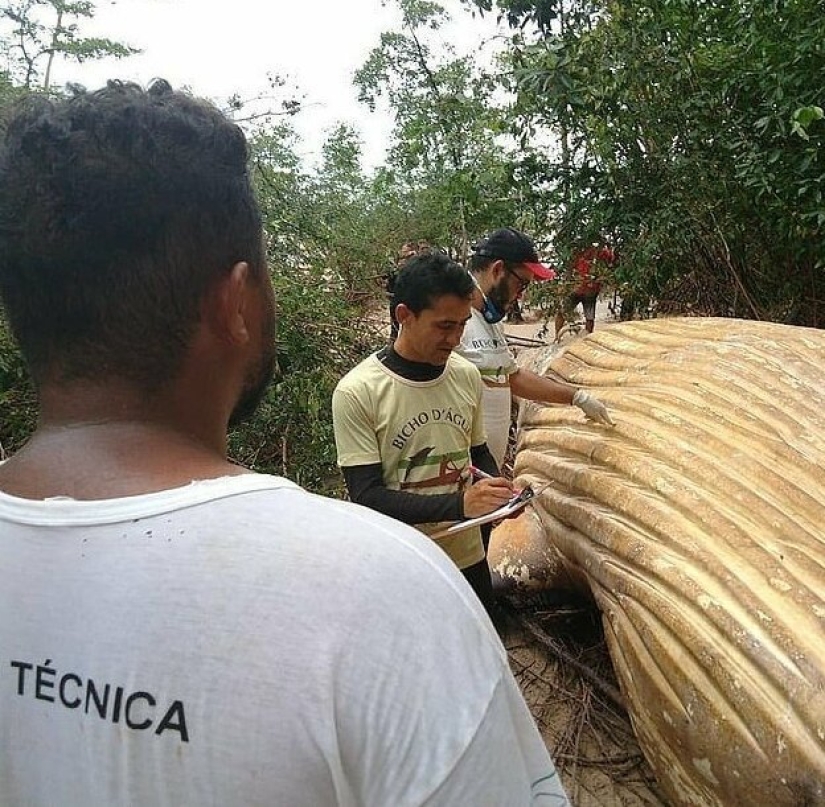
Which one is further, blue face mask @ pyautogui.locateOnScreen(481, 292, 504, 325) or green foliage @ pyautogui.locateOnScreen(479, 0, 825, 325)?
green foliage @ pyautogui.locateOnScreen(479, 0, 825, 325)

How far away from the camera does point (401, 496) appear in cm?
195

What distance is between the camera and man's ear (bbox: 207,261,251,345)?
68 centimetres

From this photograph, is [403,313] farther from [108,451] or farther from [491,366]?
[108,451]

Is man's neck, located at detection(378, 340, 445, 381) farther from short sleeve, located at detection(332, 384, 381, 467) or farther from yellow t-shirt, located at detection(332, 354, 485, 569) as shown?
short sleeve, located at detection(332, 384, 381, 467)

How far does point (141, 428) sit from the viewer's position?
66cm

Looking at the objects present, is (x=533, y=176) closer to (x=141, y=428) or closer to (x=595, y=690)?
(x=595, y=690)

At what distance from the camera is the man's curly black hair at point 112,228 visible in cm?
63

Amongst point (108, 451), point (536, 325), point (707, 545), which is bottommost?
point (536, 325)

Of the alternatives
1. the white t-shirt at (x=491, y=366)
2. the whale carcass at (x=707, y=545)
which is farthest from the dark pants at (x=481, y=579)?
the white t-shirt at (x=491, y=366)

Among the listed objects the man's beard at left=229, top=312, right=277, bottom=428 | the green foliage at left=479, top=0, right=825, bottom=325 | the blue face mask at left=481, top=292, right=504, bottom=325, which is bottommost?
the blue face mask at left=481, top=292, right=504, bottom=325

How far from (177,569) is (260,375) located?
9.6 inches

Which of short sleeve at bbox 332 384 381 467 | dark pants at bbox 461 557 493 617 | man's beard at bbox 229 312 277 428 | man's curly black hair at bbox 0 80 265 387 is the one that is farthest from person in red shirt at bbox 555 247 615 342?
man's curly black hair at bbox 0 80 265 387

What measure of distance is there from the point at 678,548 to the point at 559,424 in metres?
1.05

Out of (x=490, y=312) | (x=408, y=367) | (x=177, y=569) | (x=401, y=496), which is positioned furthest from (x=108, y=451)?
(x=490, y=312)
